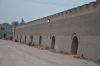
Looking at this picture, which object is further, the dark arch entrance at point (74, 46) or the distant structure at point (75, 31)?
the dark arch entrance at point (74, 46)

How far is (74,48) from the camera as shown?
2741 cm

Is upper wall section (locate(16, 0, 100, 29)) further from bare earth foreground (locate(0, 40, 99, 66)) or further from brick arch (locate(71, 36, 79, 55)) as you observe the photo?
bare earth foreground (locate(0, 40, 99, 66))

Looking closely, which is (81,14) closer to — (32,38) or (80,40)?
(80,40)

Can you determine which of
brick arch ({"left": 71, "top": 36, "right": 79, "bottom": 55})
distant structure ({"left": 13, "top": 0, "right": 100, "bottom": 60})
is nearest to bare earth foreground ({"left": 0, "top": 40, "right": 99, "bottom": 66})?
distant structure ({"left": 13, "top": 0, "right": 100, "bottom": 60})

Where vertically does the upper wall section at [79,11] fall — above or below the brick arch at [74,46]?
above

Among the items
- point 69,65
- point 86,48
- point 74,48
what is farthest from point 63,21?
point 69,65

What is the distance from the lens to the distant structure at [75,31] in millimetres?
22156

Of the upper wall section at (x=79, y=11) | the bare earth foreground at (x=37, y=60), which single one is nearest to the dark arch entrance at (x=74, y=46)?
the upper wall section at (x=79, y=11)

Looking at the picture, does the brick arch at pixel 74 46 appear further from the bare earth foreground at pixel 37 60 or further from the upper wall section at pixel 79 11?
the bare earth foreground at pixel 37 60

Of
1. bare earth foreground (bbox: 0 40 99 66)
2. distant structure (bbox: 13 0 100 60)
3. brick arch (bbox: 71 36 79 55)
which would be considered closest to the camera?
bare earth foreground (bbox: 0 40 99 66)

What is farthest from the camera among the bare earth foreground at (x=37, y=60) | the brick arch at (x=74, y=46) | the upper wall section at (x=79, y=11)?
the brick arch at (x=74, y=46)

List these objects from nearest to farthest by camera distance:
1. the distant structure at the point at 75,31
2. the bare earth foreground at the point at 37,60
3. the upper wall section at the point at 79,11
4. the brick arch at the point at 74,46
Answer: the bare earth foreground at the point at 37,60 < the distant structure at the point at 75,31 < the upper wall section at the point at 79,11 < the brick arch at the point at 74,46

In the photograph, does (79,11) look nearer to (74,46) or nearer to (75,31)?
(75,31)

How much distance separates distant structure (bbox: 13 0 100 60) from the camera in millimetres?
22156
